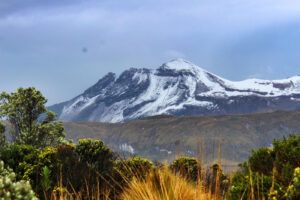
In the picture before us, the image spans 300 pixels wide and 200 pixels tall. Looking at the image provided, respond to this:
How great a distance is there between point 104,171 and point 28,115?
32.7 m

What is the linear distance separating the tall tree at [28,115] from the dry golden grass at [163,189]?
41.7 meters

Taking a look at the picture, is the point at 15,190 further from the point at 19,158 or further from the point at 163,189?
the point at 19,158

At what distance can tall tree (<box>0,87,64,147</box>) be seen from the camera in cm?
5157

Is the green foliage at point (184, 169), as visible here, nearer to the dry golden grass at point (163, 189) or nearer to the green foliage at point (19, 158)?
the dry golden grass at point (163, 189)

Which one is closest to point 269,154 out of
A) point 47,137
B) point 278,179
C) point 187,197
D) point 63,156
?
point 278,179

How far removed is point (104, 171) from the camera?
21938 millimetres

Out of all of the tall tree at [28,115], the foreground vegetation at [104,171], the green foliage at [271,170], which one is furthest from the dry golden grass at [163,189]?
the tall tree at [28,115]

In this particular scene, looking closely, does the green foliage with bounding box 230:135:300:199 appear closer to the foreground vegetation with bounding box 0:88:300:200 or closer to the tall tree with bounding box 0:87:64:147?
the foreground vegetation with bounding box 0:88:300:200

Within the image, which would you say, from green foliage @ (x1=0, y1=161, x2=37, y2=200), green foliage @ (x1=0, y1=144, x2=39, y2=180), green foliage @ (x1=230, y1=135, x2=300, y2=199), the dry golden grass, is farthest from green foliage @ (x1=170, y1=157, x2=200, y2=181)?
green foliage @ (x1=0, y1=144, x2=39, y2=180)

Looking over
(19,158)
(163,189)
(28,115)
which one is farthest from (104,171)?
(28,115)

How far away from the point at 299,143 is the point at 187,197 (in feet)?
21.1

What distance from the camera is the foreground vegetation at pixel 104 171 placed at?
32.2ft

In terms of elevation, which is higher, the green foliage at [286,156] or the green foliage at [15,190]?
the green foliage at [15,190]

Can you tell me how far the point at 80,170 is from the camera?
20.6 meters
